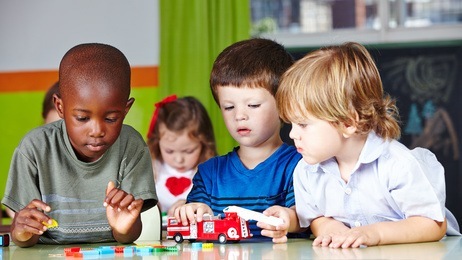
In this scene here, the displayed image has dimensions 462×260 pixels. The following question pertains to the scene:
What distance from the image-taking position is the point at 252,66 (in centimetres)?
197

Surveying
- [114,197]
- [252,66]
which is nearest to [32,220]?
[114,197]

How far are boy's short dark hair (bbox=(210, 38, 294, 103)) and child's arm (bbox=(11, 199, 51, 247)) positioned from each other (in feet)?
1.82

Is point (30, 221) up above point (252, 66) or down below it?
below

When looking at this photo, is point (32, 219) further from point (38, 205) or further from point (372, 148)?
point (372, 148)

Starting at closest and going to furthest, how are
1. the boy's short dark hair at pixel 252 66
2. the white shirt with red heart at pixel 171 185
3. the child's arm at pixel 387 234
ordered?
the child's arm at pixel 387 234 → the boy's short dark hair at pixel 252 66 → the white shirt with red heart at pixel 171 185

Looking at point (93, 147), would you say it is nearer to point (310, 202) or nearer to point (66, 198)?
point (66, 198)

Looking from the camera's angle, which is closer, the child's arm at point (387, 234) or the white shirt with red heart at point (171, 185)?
the child's arm at point (387, 234)

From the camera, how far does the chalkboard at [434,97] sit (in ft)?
14.6

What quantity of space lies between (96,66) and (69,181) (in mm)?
281

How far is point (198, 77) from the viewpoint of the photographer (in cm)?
466

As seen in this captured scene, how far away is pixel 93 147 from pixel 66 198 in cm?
19

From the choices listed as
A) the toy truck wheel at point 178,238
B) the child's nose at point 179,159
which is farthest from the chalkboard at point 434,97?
the toy truck wheel at point 178,238

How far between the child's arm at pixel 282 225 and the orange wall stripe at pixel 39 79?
9.64 ft

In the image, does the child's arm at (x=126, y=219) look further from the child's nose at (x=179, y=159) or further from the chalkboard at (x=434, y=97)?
the chalkboard at (x=434, y=97)
